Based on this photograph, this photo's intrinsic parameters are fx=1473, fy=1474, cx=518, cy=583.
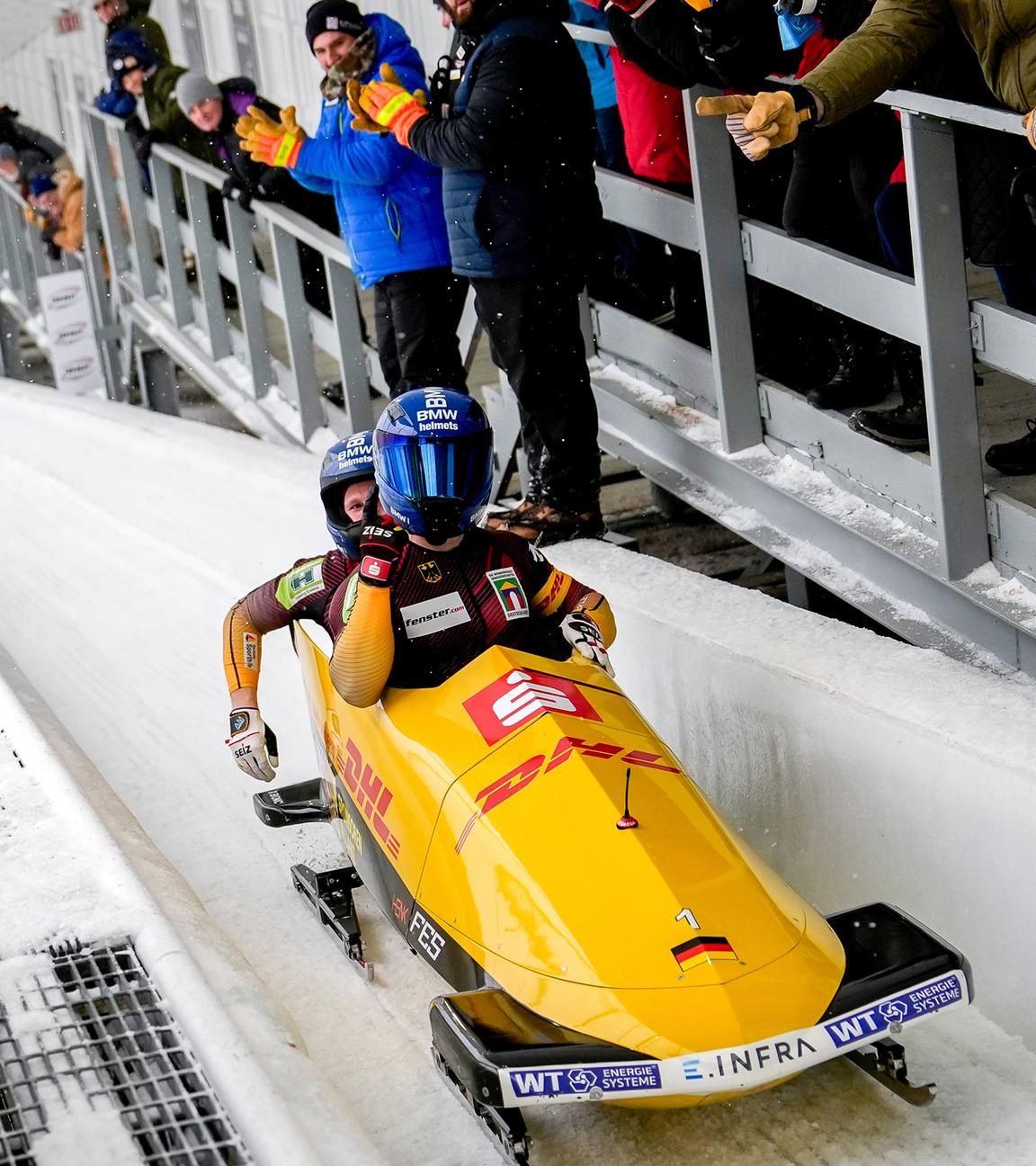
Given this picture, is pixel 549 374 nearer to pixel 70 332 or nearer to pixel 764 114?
pixel 764 114

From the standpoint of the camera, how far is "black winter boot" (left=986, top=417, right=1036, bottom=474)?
9.21ft

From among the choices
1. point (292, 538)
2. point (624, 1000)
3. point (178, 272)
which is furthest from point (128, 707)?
point (178, 272)

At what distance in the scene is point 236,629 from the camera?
285 centimetres

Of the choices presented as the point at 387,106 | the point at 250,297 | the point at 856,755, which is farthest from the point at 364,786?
the point at 250,297

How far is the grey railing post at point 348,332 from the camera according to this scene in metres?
4.94

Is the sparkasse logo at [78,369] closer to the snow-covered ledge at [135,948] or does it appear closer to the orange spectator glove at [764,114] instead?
the snow-covered ledge at [135,948]

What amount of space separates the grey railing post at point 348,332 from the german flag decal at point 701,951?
344 cm

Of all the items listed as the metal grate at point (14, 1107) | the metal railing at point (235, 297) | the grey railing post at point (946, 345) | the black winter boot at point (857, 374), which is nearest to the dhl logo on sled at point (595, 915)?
the metal grate at point (14, 1107)

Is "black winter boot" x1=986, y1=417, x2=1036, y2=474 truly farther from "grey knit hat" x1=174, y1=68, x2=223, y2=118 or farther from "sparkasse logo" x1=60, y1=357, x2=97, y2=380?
"sparkasse logo" x1=60, y1=357, x2=97, y2=380

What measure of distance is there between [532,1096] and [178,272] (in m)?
5.89

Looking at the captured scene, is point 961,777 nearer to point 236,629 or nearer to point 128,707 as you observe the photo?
point 236,629

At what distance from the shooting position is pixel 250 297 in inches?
237

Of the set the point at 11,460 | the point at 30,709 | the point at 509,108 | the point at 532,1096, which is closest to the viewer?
the point at 532,1096

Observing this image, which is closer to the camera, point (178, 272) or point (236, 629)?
point (236, 629)
